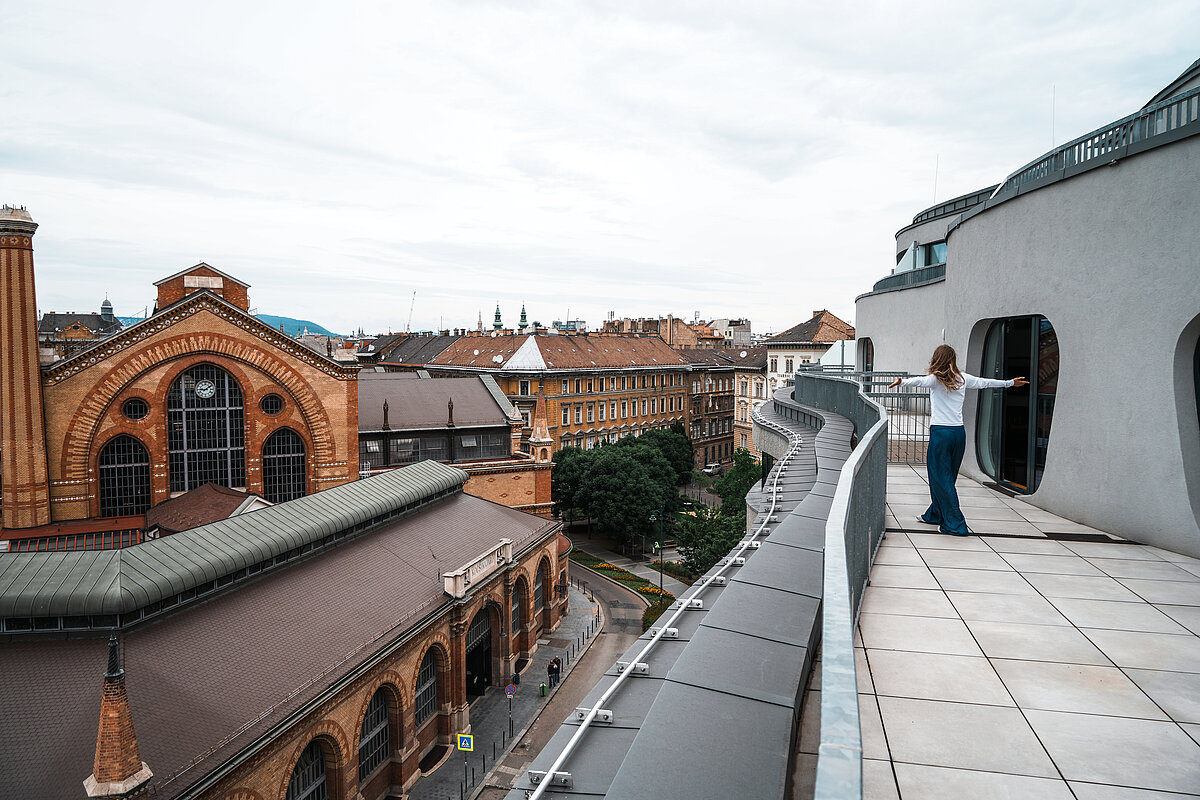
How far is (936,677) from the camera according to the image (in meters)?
4.98

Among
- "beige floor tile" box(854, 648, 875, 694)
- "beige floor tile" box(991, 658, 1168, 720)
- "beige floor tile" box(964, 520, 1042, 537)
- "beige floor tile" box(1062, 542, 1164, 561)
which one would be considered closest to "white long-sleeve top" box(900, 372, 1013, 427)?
"beige floor tile" box(964, 520, 1042, 537)

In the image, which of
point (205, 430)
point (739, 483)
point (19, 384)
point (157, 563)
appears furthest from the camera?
point (739, 483)

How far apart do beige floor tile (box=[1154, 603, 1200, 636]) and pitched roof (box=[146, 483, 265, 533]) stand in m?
32.3

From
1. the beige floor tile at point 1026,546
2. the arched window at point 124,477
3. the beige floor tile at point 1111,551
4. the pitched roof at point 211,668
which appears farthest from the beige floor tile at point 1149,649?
the arched window at point 124,477

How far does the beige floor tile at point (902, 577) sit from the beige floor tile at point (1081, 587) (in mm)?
984

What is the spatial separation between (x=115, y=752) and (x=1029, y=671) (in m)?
14.5

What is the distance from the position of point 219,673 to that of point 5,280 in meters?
23.6

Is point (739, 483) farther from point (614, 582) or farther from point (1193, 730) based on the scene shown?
point (1193, 730)

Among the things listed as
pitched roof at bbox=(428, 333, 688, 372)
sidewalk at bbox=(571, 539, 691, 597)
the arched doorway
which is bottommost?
sidewalk at bbox=(571, 539, 691, 597)

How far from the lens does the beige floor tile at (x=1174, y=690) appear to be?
4.52 meters

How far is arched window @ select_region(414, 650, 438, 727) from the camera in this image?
2473 centimetres

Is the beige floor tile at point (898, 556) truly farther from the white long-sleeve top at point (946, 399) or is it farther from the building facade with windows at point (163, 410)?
the building facade with windows at point (163, 410)

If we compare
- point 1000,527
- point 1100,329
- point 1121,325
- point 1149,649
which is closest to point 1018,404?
point 1100,329

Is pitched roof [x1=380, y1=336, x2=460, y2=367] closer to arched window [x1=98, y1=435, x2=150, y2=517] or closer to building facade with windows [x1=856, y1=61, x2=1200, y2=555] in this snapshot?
arched window [x1=98, y1=435, x2=150, y2=517]
